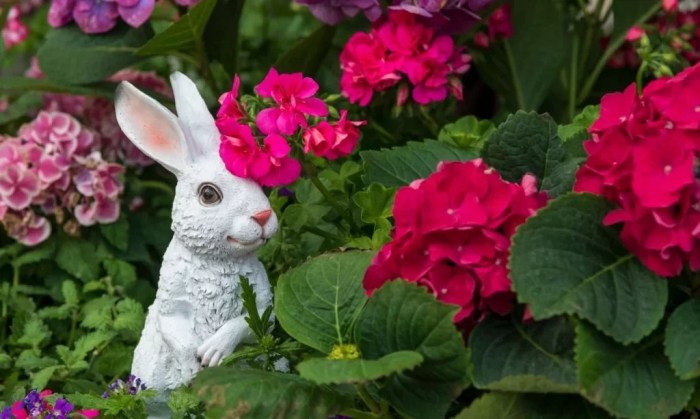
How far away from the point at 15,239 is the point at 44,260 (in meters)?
0.07


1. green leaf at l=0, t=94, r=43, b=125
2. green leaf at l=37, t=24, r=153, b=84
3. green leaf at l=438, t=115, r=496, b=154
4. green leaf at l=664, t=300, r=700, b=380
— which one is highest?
green leaf at l=664, t=300, r=700, b=380

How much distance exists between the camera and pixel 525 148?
134cm

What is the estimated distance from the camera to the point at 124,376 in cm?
167

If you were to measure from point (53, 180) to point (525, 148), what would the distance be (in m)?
0.95

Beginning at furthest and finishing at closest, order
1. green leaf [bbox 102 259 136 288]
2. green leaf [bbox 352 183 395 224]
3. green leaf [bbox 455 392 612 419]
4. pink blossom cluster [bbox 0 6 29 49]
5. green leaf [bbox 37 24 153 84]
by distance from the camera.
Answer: pink blossom cluster [bbox 0 6 29 49]
green leaf [bbox 37 24 153 84]
green leaf [bbox 102 259 136 288]
green leaf [bbox 352 183 395 224]
green leaf [bbox 455 392 612 419]

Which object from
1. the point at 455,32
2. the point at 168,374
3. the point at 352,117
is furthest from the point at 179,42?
the point at 168,374

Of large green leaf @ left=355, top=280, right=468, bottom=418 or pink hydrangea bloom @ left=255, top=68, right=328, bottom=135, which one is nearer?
large green leaf @ left=355, top=280, right=468, bottom=418

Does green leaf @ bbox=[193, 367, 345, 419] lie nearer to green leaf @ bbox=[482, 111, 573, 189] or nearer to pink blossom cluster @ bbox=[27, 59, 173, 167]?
green leaf @ bbox=[482, 111, 573, 189]

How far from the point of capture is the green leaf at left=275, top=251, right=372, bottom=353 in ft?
4.09

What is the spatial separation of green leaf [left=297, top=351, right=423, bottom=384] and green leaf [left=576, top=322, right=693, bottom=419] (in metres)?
0.17

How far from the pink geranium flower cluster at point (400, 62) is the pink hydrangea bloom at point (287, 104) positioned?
36 cm

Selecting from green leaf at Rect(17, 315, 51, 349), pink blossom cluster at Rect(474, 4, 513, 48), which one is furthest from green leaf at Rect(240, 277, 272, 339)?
pink blossom cluster at Rect(474, 4, 513, 48)

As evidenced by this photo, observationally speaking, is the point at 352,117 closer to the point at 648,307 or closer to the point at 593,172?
the point at 593,172

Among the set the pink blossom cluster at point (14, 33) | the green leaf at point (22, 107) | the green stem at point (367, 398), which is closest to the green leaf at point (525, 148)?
the green stem at point (367, 398)
